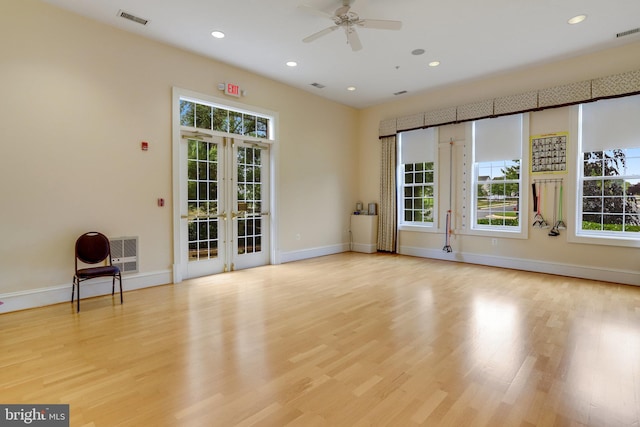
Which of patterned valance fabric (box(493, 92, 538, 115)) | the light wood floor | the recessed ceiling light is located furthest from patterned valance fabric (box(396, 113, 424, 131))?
the light wood floor

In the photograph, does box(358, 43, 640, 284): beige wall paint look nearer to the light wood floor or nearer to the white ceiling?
the white ceiling

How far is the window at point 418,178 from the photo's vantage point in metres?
6.95

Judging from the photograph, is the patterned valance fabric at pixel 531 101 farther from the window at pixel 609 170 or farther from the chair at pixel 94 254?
the chair at pixel 94 254

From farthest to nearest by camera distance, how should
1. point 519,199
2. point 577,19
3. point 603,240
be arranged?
point 519,199 < point 603,240 < point 577,19

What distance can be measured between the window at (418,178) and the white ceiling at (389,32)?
57.6 inches

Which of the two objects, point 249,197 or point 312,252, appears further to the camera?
point 312,252

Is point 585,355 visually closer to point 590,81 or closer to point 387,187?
point 590,81

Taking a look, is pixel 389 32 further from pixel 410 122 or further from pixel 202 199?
pixel 202 199

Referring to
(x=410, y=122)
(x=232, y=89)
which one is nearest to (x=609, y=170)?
(x=410, y=122)

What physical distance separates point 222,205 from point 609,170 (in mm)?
6335

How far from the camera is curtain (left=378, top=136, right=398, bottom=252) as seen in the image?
7496mm

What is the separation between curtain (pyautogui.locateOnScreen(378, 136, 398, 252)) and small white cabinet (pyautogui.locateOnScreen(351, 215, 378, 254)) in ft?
0.43

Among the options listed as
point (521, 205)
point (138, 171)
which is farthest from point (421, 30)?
point (138, 171)

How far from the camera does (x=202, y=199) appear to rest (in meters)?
5.32
